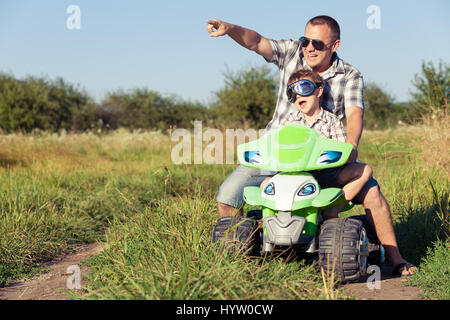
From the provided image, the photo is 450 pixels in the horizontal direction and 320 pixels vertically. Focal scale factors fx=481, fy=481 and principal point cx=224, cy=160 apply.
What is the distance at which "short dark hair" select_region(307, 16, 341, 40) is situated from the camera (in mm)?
3973

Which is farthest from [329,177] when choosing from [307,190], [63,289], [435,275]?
[63,289]

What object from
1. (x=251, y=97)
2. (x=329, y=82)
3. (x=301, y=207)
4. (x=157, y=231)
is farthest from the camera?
(x=251, y=97)

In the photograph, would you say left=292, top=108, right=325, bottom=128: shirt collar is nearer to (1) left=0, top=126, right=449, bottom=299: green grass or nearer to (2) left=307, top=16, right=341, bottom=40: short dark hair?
(2) left=307, top=16, right=341, bottom=40: short dark hair

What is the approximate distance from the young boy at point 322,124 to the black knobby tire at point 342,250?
0.26 meters

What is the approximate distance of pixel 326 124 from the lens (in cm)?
380

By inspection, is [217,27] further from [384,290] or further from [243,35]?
[384,290]

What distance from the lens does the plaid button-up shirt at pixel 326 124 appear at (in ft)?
12.4

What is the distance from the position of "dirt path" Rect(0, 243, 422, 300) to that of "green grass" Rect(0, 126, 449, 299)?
5.8 inches

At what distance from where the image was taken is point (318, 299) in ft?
8.99

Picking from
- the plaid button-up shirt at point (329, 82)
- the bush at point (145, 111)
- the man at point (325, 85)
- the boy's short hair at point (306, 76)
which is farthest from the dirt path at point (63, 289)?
the bush at point (145, 111)

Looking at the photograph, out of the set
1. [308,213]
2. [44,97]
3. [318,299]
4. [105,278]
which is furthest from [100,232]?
[44,97]

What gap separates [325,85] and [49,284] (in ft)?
9.13
